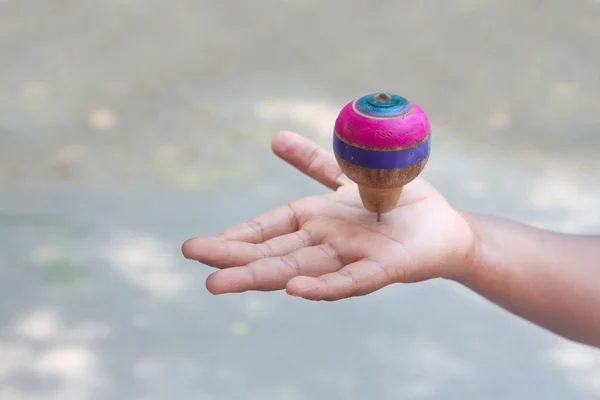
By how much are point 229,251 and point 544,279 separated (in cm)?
39

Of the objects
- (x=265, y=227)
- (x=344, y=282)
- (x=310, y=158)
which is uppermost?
(x=310, y=158)

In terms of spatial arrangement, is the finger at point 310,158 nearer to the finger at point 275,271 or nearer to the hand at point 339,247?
the hand at point 339,247

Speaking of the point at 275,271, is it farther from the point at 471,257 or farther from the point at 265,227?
the point at 471,257

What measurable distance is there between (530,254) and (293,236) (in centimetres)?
30

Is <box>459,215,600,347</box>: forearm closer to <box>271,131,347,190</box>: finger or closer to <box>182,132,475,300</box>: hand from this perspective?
<box>182,132,475,300</box>: hand

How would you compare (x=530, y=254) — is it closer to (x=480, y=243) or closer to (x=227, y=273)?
(x=480, y=243)

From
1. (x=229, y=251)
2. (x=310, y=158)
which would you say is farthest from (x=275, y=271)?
→ (x=310, y=158)

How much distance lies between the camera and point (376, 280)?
98 cm

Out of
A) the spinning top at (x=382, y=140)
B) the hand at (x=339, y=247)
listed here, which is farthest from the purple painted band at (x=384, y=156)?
the hand at (x=339, y=247)

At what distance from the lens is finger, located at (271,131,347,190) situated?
3.85 feet

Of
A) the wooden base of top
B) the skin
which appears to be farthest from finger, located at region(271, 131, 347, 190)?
the wooden base of top

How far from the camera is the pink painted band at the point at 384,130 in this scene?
0.94 m

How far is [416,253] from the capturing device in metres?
1.02

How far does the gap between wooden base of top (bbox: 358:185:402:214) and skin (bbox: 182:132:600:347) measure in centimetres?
3
